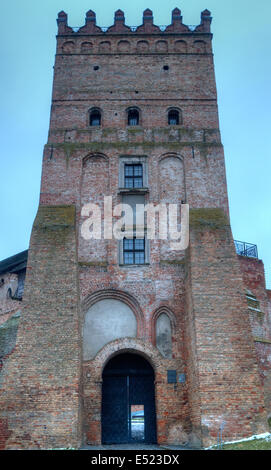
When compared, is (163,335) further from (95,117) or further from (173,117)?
(95,117)

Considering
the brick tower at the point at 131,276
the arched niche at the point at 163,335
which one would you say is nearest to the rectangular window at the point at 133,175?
the brick tower at the point at 131,276

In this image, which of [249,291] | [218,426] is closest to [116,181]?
[249,291]

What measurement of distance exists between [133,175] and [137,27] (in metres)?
8.38

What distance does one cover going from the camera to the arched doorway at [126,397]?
1490 cm

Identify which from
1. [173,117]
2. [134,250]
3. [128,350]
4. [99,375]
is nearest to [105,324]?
[128,350]

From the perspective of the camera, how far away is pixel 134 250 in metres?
16.6

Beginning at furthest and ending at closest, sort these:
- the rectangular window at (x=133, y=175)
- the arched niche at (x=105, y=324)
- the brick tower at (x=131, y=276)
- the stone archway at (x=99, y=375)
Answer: the rectangular window at (x=133, y=175) → the arched niche at (x=105, y=324) → the stone archway at (x=99, y=375) → the brick tower at (x=131, y=276)

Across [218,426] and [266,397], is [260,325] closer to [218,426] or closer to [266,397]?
[266,397]

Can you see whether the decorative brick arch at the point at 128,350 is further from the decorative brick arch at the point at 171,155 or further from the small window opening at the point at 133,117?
the small window opening at the point at 133,117

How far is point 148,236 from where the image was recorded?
16.7 m

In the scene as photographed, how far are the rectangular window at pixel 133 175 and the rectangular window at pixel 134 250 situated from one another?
91.8 inches

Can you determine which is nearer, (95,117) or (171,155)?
(171,155)

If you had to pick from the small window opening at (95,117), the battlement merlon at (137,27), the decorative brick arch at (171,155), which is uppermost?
the battlement merlon at (137,27)

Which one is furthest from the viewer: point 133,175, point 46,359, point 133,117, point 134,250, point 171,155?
point 133,117
